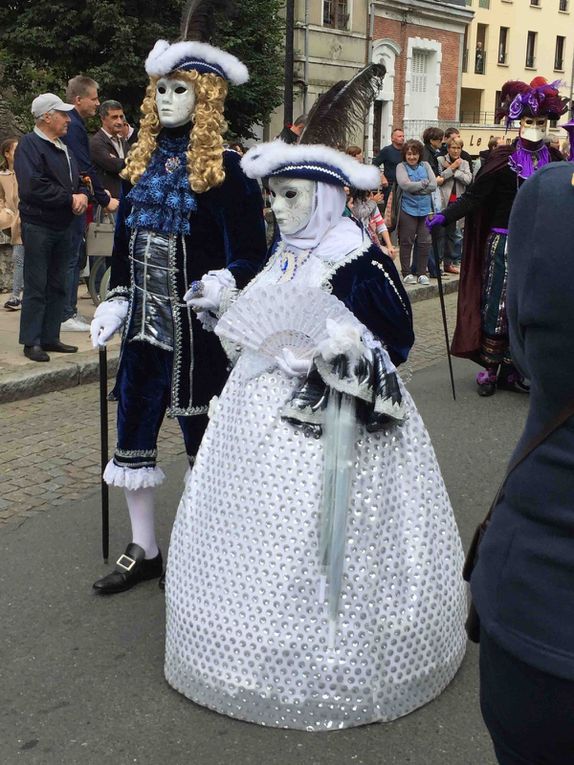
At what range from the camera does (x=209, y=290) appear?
3.40m

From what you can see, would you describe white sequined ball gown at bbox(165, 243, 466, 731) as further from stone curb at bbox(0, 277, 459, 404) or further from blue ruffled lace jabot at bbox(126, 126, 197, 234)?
stone curb at bbox(0, 277, 459, 404)

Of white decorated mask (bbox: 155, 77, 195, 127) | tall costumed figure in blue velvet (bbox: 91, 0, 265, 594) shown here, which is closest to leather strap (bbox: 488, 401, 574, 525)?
tall costumed figure in blue velvet (bbox: 91, 0, 265, 594)

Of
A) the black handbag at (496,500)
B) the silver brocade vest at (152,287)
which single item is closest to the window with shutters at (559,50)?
the silver brocade vest at (152,287)

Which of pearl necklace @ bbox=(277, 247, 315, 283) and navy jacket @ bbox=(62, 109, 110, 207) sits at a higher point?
navy jacket @ bbox=(62, 109, 110, 207)

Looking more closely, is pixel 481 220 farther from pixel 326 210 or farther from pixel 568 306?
pixel 568 306

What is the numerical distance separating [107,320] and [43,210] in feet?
12.1

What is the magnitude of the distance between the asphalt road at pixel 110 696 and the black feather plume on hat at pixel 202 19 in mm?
2058

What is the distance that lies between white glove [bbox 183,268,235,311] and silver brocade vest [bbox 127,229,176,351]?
0.17 meters

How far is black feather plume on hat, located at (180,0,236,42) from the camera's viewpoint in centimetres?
368

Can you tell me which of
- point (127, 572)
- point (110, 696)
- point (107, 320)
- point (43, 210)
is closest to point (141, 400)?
point (107, 320)

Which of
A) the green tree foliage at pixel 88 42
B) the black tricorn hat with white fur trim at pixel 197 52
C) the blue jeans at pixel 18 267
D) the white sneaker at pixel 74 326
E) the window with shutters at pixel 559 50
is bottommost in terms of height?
the white sneaker at pixel 74 326

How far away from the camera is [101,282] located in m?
8.81

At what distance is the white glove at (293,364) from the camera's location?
287cm

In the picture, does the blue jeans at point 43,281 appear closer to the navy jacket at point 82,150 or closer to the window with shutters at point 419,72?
the navy jacket at point 82,150
